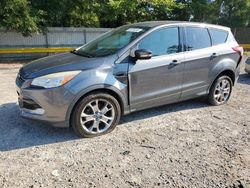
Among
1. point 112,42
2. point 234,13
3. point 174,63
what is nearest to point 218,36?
point 174,63

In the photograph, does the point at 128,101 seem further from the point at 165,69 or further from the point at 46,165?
the point at 46,165

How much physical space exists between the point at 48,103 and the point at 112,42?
1.56m

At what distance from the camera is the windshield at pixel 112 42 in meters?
4.18

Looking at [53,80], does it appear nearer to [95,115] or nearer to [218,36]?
[95,115]

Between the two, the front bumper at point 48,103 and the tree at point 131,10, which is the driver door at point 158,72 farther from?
the tree at point 131,10

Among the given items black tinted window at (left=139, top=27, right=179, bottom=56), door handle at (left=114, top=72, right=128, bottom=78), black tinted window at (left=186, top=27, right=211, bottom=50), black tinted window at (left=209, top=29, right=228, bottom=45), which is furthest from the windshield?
black tinted window at (left=209, top=29, right=228, bottom=45)

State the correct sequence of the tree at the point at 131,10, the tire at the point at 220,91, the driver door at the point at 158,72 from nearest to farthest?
1. the driver door at the point at 158,72
2. the tire at the point at 220,91
3. the tree at the point at 131,10

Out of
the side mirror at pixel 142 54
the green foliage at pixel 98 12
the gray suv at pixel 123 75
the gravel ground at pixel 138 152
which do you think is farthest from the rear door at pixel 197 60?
the green foliage at pixel 98 12

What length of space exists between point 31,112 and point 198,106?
10.7 ft

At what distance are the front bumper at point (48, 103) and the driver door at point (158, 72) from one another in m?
1.05

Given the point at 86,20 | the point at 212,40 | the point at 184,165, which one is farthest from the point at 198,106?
the point at 86,20

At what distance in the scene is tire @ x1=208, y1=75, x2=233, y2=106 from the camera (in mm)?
5230

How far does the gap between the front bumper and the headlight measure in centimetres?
7

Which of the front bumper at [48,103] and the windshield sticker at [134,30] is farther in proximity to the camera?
the windshield sticker at [134,30]
